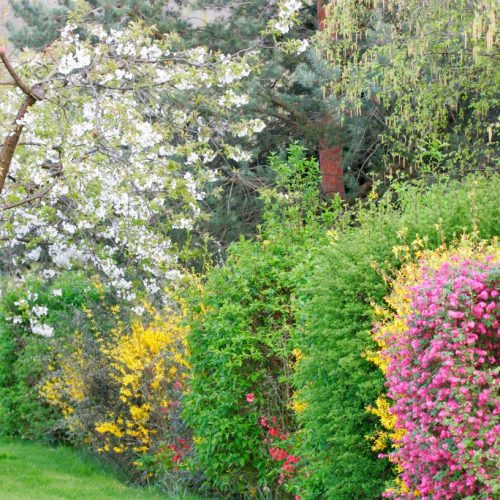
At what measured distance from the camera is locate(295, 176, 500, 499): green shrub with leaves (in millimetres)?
5523

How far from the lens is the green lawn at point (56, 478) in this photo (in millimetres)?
8797

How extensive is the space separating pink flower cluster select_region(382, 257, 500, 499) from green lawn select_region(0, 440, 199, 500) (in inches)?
187

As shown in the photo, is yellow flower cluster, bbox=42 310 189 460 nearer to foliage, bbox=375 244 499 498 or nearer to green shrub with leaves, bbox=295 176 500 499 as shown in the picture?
green shrub with leaves, bbox=295 176 500 499

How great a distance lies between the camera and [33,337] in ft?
39.7

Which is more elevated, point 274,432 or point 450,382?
point 450,382

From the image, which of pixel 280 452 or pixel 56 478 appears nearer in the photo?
pixel 280 452

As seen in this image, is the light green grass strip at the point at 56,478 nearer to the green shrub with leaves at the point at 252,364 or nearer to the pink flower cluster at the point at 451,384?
the green shrub with leaves at the point at 252,364

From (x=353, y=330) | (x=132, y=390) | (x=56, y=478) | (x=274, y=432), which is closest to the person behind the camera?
(x=353, y=330)

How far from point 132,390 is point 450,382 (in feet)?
19.6

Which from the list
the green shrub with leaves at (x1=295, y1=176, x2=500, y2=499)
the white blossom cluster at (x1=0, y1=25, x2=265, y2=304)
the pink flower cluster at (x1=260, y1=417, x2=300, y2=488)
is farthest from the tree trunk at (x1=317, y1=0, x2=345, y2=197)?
the green shrub with leaves at (x1=295, y1=176, x2=500, y2=499)

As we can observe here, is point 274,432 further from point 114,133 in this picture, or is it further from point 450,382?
point 450,382

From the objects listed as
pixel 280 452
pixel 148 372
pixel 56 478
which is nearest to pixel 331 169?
pixel 148 372

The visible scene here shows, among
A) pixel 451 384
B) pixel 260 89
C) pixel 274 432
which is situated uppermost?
pixel 260 89

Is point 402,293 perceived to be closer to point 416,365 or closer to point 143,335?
point 416,365
